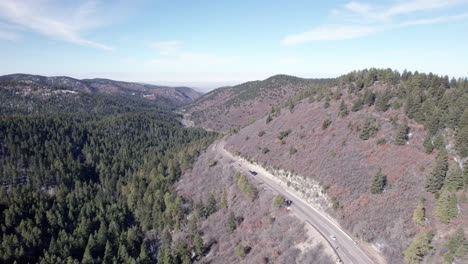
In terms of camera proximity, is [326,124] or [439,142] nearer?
[439,142]

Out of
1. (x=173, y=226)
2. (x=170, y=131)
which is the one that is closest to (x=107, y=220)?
(x=173, y=226)

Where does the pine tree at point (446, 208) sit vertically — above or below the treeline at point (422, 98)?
below

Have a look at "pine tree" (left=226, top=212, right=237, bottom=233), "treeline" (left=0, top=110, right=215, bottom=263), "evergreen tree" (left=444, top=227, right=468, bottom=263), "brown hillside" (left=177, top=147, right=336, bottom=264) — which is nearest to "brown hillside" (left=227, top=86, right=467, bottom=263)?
"evergreen tree" (left=444, top=227, right=468, bottom=263)

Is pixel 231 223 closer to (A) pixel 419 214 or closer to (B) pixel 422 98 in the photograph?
(A) pixel 419 214

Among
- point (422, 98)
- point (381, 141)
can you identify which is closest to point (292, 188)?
point (381, 141)

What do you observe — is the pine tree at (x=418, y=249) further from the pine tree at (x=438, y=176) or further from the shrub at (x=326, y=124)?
the shrub at (x=326, y=124)

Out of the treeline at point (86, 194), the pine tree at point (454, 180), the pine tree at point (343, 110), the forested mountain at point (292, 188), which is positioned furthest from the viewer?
the pine tree at point (343, 110)

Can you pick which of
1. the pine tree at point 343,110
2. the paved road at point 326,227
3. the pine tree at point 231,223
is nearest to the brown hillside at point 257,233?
the pine tree at point 231,223

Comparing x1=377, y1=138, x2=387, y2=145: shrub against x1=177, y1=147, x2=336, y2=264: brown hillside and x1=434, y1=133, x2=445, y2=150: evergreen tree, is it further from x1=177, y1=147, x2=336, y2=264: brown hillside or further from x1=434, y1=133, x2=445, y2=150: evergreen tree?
x1=177, y1=147, x2=336, y2=264: brown hillside
